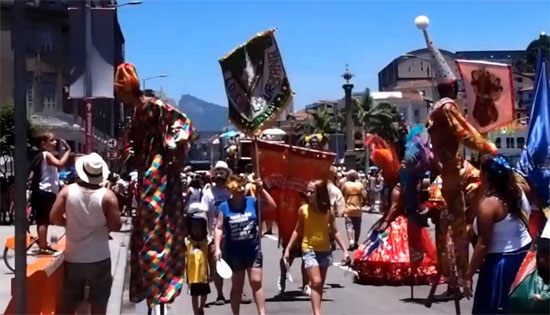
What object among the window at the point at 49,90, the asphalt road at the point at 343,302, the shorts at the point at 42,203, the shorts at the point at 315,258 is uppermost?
the window at the point at 49,90

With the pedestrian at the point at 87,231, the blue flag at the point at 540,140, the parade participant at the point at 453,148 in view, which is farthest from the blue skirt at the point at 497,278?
the blue flag at the point at 540,140

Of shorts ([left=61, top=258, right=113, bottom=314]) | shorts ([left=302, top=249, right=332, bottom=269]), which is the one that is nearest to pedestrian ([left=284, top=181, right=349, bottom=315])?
shorts ([left=302, top=249, right=332, bottom=269])

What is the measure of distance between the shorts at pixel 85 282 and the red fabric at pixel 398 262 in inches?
242

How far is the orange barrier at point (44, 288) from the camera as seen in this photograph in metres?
7.52

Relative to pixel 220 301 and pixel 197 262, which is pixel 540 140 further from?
pixel 220 301

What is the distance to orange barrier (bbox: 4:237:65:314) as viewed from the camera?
7516 mm

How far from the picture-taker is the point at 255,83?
9.94 metres

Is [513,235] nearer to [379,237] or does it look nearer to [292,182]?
[292,182]

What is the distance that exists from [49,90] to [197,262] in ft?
165

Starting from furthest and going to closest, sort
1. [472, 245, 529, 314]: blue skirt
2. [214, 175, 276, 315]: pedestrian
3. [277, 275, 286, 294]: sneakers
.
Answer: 1. [277, 275, 286, 294]: sneakers
2. [214, 175, 276, 315]: pedestrian
3. [472, 245, 529, 314]: blue skirt

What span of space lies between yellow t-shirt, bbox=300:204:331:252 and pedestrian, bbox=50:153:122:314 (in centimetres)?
277

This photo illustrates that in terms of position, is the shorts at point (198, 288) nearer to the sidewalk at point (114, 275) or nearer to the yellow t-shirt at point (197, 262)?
the yellow t-shirt at point (197, 262)

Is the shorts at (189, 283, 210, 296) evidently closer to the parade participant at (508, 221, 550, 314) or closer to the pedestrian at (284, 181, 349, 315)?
the pedestrian at (284, 181, 349, 315)

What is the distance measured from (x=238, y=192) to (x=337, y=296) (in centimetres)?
363
